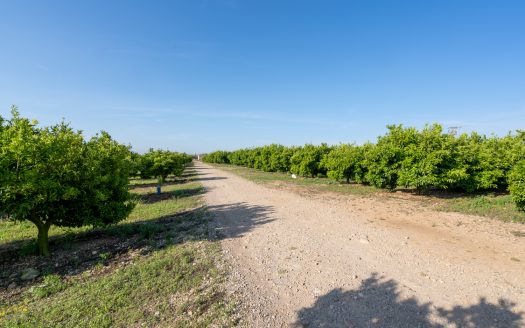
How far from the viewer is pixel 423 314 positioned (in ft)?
12.9

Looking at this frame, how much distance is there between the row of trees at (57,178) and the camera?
6.00 meters

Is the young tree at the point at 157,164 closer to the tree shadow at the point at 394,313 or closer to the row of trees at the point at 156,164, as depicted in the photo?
the row of trees at the point at 156,164

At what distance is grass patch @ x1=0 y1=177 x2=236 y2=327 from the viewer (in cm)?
419

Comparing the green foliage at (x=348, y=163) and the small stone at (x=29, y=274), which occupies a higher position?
the green foliage at (x=348, y=163)

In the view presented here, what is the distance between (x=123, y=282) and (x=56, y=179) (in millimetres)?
3544

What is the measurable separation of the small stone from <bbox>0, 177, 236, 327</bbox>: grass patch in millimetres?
106

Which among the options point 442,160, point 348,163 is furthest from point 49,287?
point 348,163

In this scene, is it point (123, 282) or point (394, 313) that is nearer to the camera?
point (394, 313)

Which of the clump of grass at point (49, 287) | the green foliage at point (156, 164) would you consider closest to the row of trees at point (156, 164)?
the green foliage at point (156, 164)

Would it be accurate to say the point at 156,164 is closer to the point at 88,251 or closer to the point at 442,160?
the point at 88,251

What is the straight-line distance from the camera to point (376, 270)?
5395mm

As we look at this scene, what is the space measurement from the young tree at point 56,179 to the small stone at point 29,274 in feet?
3.82

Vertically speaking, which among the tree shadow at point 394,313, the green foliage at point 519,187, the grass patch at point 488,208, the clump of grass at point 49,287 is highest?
the green foliage at point 519,187

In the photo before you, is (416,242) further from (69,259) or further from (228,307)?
(69,259)
